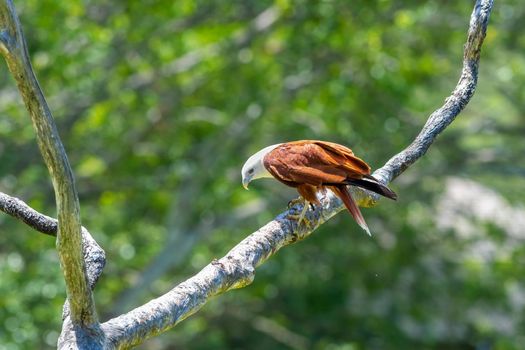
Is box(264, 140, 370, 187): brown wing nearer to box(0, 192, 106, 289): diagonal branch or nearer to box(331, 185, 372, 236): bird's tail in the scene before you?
box(331, 185, 372, 236): bird's tail

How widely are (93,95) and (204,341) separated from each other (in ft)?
12.8

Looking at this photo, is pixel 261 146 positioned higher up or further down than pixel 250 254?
higher up

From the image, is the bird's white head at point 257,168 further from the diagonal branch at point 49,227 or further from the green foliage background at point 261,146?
the green foliage background at point 261,146

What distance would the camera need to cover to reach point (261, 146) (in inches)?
519

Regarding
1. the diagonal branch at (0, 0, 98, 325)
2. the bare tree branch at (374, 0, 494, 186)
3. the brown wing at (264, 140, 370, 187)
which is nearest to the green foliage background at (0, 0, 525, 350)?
the bare tree branch at (374, 0, 494, 186)

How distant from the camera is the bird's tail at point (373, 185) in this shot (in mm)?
4254

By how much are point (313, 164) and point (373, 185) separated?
0.41 metres

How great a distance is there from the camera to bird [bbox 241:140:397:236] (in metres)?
4.38

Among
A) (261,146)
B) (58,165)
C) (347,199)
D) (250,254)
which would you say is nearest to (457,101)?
(347,199)

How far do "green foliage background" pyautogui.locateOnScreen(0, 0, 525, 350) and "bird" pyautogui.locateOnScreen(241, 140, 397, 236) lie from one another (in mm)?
6826

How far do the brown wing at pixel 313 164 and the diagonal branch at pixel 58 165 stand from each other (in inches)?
53.5

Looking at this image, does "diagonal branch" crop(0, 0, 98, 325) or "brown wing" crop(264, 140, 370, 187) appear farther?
"brown wing" crop(264, 140, 370, 187)

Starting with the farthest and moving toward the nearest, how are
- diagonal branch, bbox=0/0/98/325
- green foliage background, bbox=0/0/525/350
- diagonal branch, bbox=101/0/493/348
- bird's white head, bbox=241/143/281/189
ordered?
green foliage background, bbox=0/0/525/350
bird's white head, bbox=241/143/281/189
diagonal branch, bbox=101/0/493/348
diagonal branch, bbox=0/0/98/325

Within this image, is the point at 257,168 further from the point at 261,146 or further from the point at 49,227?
the point at 261,146
